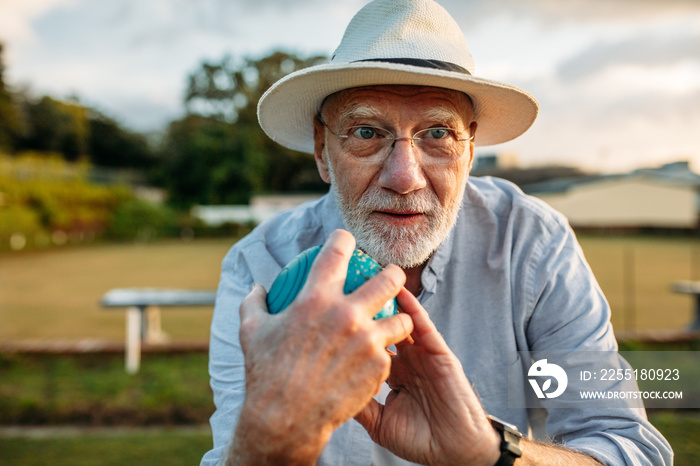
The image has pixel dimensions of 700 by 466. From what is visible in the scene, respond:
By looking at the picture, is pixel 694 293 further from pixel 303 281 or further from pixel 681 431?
pixel 303 281

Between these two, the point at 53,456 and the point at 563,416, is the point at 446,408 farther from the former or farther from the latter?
the point at 53,456

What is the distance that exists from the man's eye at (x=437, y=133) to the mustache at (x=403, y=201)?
21cm

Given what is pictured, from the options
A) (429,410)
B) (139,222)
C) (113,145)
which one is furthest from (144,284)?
(113,145)

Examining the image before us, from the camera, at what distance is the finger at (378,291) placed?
108 cm

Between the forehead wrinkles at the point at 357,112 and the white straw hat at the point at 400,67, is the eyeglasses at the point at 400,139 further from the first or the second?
the white straw hat at the point at 400,67

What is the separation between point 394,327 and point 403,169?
0.80m

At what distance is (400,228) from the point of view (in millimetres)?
1916

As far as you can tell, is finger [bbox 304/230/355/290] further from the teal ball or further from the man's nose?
the man's nose

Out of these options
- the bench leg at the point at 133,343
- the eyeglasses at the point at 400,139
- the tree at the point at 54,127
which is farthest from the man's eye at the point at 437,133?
the tree at the point at 54,127

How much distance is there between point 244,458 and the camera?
1185 millimetres

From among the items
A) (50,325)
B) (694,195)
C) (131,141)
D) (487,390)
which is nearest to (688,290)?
(487,390)

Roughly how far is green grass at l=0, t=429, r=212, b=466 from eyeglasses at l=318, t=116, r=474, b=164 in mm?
2751

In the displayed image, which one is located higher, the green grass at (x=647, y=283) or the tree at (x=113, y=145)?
the tree at (x=113, y=145)

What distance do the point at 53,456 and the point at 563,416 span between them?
3.51 metres
